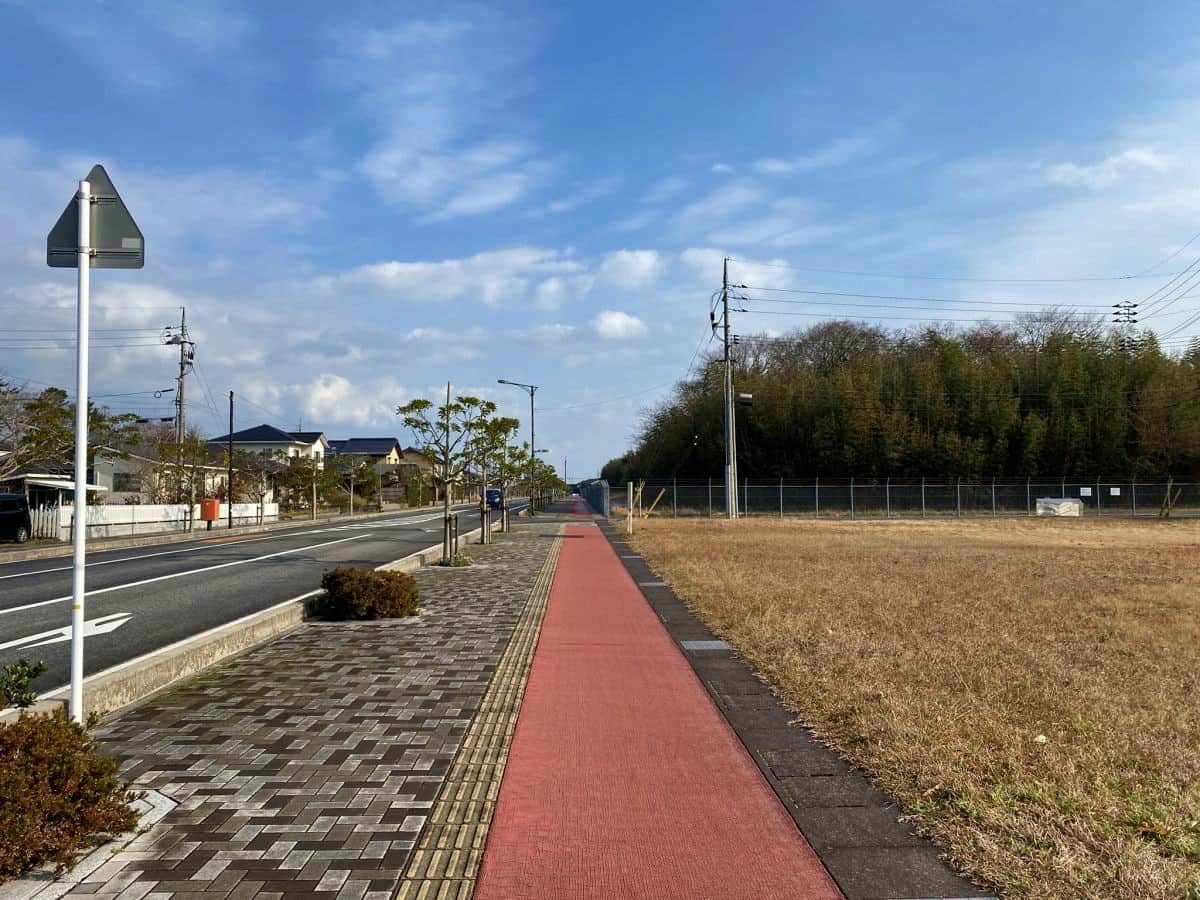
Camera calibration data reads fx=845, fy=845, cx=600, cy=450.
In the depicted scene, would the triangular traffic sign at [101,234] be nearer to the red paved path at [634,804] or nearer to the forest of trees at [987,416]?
the red paved path at [634,804]

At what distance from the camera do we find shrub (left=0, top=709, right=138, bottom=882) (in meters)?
3.36

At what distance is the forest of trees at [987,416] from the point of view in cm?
4797

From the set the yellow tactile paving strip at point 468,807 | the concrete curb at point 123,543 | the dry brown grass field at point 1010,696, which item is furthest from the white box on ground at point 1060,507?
the yellow tactile paving strip at point 468,807

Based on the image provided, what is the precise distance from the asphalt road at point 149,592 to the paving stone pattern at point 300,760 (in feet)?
6.03

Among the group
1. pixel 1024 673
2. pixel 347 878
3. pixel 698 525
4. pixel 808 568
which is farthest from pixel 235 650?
pixel 698 525

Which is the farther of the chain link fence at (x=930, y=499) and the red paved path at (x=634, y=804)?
the chain link fence at (x=930, y=499)

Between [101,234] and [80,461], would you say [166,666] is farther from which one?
[101,234]

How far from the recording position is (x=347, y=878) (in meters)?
3.53

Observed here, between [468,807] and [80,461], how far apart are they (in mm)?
2821

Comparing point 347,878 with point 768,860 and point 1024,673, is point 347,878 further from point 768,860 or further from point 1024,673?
point 1024,673

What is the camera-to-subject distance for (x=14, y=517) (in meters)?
26.9

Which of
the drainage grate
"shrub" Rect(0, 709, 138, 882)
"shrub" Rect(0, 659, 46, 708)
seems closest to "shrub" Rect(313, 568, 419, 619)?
the drainage grate

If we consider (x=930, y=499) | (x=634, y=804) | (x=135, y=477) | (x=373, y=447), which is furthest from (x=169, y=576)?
(x=373, y=447)

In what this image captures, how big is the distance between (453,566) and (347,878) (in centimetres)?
1443
